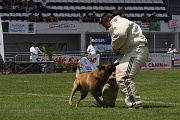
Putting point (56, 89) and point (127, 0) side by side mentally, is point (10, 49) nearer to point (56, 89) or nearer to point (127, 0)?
point (127, 0)

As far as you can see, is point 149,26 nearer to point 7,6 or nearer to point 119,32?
point 7,6

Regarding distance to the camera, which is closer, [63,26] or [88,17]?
[63,26]

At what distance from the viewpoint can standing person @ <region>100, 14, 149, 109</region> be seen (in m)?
9.77

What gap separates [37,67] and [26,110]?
2058 cm

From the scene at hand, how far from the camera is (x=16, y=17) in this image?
3906cm

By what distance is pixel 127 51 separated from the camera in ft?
33.1

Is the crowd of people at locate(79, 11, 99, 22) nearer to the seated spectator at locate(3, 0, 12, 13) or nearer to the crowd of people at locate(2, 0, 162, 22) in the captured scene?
the crowd of people at locate(2, 0, 162, 22)

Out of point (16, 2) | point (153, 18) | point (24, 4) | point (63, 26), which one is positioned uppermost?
point (16, 2)

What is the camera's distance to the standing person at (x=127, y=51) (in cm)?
977

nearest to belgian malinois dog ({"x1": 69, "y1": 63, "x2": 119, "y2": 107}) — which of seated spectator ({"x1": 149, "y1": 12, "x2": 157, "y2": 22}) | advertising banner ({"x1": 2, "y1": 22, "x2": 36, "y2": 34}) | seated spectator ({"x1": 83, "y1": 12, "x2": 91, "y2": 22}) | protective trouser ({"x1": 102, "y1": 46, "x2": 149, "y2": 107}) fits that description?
protective trouser ({"x1": 102, "y1": 46, "x2": 149, "y2": 107})

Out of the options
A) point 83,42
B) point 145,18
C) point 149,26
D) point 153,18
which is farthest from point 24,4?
point 153,18

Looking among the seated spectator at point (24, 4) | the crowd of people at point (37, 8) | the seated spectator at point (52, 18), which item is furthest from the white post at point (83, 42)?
the seated spectator at point (24, 4)

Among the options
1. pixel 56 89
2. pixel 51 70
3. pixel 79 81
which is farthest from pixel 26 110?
pixel 51 70

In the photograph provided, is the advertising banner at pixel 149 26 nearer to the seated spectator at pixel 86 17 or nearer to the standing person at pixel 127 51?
the seated spectator at pixel 86 17
